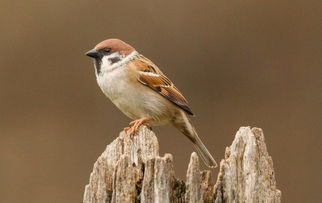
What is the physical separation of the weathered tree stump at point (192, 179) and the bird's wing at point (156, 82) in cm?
131

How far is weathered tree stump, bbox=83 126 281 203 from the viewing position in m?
3.14

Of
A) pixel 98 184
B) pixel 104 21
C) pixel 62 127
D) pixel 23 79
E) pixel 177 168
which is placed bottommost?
pixel 98 184

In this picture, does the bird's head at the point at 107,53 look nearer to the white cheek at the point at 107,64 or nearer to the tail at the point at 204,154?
the white cheek at the point at 107,64

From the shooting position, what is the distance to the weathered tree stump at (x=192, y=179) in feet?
10.3

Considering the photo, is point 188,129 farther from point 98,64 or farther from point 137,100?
point 98,64

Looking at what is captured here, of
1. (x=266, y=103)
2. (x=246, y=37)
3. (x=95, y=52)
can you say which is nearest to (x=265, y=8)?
(x=246, y=37)

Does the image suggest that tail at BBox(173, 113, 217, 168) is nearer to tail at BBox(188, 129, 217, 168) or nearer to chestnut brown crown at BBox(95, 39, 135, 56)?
tail at BBox(188, 129, 217, 168)

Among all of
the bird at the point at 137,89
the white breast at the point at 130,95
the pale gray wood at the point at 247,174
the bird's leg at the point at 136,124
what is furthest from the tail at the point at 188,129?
the pale gray wood at the point at 247,174

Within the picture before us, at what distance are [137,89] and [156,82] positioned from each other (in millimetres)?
139

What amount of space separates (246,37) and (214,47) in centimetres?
25

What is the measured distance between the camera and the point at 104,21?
6508 millimetres

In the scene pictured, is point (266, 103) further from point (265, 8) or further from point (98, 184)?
point (98, 184)

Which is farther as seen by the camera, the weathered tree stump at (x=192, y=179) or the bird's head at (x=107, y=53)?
the bird's head at (x=107, y=53)

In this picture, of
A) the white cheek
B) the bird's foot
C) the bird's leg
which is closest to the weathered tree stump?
the bird's foot
